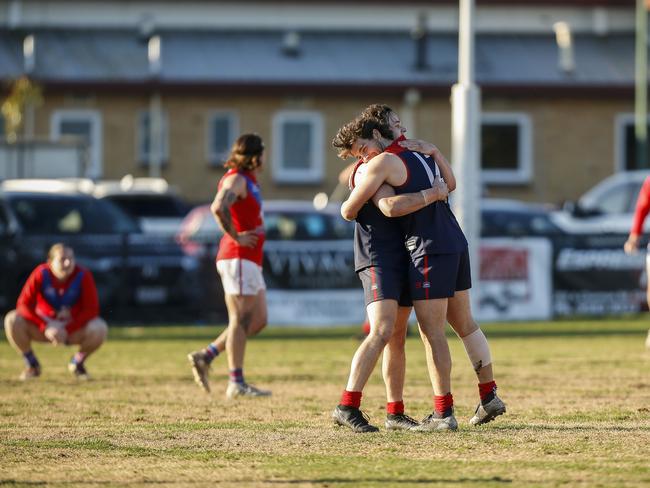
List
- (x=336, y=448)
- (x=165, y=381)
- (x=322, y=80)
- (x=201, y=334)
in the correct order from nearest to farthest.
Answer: (x=336, y=448)
(x=165, y=381)
(x=201, y=334)
(x=322, y=80)

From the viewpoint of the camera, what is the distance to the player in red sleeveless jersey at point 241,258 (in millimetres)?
12547

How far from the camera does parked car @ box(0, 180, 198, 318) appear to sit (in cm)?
2269

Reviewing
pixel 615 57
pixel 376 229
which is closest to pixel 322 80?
pixel 615 57

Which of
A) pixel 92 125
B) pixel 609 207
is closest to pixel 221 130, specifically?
pixel 92 125

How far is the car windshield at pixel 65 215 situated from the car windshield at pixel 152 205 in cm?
658

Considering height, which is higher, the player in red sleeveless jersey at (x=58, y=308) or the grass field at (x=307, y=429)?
the player in red sleeveless jersey at (x=58, y=308)

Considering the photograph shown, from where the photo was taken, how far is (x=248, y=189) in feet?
41.5

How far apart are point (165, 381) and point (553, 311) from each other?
1086cm

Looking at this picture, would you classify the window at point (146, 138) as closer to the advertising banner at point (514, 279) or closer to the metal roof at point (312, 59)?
the metal roof at point (312, 59)

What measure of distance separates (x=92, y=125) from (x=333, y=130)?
19.7 ft

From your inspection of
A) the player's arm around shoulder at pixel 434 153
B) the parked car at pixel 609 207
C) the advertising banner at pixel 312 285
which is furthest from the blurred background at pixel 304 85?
the player's arm around shoulder at pixel 434 153

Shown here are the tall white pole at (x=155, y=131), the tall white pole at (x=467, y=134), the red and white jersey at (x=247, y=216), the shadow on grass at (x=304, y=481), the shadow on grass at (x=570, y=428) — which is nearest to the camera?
the shadow on grass at (x=304, y=481)

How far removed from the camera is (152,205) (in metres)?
31.2

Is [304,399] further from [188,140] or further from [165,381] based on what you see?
[188,140]
